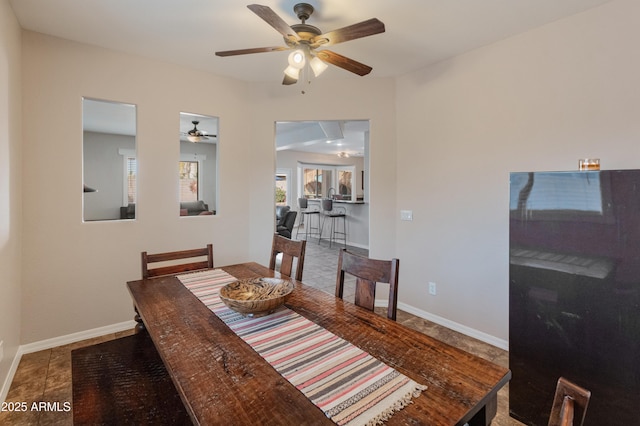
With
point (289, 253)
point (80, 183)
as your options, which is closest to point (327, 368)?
point (289, 253)

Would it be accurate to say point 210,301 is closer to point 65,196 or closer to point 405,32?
point 65,196

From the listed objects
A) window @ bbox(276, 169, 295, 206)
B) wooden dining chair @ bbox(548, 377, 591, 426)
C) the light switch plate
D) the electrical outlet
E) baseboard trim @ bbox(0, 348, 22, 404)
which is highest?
window @ bbox(276, 169, 295, 206)

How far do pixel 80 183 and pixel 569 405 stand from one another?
11.3ft

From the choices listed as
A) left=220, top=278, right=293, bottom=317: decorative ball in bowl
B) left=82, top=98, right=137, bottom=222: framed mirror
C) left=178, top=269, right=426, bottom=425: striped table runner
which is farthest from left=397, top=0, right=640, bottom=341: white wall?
left=82, top=98, right=137, bottom=222: framed mirror

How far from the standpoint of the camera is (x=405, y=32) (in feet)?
8.23

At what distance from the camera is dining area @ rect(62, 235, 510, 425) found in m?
0.83

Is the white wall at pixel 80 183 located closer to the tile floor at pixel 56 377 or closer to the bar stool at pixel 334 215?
the tile floor at pixel 56 377

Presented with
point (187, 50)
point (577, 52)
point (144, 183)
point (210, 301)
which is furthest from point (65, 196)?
point (577, 52)

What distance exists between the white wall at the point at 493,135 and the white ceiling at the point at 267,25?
208 millimetres

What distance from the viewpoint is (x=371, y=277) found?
1.62m

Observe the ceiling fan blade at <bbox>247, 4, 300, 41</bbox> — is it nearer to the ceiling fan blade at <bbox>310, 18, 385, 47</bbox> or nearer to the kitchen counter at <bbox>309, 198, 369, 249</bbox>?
the ceiling fan blade at <bbox>310, 18, 385, 47</bbox>

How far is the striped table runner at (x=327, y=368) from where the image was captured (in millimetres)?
833

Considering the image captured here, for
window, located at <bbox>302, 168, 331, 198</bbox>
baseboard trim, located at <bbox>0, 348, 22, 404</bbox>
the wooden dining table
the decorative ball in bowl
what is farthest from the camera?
window, located at <bbox>302, 168, 331, 198</bbox>

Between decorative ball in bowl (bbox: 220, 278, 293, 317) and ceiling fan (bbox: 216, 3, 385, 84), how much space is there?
1.46 m
